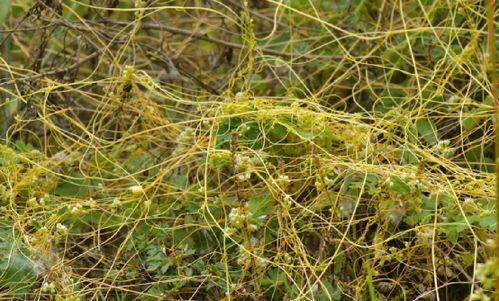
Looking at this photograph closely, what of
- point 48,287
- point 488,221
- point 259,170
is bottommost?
point 48,287

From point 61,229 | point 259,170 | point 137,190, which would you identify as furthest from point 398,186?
point 61,229

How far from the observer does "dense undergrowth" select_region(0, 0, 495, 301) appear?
199 cm

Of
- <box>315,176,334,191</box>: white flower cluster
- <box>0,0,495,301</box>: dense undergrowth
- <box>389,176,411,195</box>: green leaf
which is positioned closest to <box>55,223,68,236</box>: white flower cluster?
<box>0,0,495,301</box>: dense undergrowth

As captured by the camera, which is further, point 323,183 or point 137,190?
point 137,190

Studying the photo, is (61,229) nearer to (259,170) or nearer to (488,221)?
(259,170)

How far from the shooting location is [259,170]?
6.95 ft

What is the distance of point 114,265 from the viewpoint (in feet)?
6.88

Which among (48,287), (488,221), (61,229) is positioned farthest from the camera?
(61,229)

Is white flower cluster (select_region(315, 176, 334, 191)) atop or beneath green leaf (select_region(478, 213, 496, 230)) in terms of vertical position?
beneath

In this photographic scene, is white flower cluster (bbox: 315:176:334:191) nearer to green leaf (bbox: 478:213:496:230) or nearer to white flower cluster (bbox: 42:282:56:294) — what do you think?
green leaf (bbox: 478:213:496:230)

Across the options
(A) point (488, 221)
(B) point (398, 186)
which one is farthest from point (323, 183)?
→ (A) point (488, 221)

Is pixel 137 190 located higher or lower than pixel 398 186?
lower

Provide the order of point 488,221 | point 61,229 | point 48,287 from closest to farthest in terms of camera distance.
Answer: point 488,221, point 48,287, point 61,229

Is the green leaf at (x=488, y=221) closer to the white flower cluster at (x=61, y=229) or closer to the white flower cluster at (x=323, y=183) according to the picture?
the white flower cluster at (x=323, y=183)
